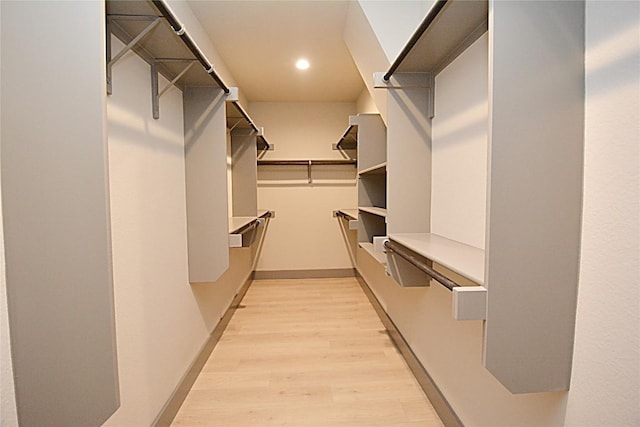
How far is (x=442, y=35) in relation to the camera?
4.77 ft

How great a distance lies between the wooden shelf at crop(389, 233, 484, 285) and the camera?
109cm

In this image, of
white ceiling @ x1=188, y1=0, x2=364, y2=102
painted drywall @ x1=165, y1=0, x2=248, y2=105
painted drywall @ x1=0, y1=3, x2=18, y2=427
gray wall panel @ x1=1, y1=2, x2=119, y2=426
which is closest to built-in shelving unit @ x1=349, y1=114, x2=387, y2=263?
white ceiling @ x1=188, y1=0, x2=364, y2=102

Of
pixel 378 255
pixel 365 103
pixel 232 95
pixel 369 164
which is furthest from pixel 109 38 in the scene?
pixel 365 103

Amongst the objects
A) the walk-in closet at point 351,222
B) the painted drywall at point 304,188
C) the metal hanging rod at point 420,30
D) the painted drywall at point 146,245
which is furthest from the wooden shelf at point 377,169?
the painted drywall at point 304,188

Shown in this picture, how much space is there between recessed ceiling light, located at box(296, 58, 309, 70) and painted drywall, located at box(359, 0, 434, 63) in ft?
3.85

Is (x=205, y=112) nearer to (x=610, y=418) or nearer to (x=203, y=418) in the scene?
(x=203, y=418)

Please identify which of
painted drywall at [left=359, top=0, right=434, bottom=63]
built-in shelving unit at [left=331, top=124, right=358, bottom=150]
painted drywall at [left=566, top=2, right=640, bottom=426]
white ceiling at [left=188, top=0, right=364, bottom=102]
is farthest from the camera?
built-in shelving unit at [left=331, top=124, right=358, bottom=150]

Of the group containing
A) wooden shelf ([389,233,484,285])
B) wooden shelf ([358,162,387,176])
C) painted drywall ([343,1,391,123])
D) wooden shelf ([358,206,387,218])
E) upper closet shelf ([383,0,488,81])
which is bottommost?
wooden shelf ([389,233,484,285])

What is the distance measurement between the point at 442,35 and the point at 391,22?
0.87 metres

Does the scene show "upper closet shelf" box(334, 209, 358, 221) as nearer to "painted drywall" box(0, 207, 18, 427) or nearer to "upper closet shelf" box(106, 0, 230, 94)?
"upper closet shelf" box(106, 0, 230, 94)

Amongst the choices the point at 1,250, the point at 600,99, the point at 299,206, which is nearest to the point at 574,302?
the point at 600,99

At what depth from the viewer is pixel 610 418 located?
86cm

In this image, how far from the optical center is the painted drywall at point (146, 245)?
1397 mm

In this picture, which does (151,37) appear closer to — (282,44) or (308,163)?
(282,44)
